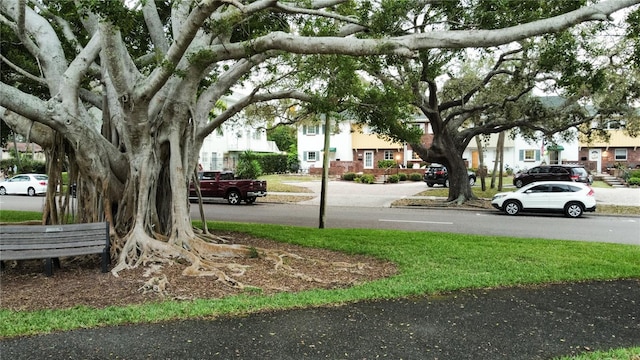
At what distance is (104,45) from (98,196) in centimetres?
291

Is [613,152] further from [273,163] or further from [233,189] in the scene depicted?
[233,189]

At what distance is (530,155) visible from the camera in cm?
4934

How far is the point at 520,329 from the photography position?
16.1ft

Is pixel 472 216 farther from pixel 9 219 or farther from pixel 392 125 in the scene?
pixel 9 219

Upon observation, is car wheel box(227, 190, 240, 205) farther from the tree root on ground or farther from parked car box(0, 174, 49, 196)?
the tree root on ground

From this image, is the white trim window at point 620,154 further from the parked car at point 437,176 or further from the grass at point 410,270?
the grass at point 410,270

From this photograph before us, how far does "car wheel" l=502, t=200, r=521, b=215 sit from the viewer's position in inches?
752

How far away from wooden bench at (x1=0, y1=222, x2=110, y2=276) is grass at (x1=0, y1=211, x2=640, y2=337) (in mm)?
1551

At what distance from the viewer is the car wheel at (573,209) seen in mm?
18406

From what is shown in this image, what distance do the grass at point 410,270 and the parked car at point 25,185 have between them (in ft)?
Result: 69.7

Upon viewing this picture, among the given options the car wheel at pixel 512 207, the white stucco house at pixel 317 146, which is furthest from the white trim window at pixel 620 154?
the car wheel at pixel 512 207

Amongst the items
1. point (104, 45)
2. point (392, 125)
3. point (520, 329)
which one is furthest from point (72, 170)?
point (520, 329)

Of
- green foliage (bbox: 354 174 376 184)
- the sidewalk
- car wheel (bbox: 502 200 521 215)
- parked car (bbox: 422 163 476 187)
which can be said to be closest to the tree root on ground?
the sidewalk

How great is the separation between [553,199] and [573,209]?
2.72ft
